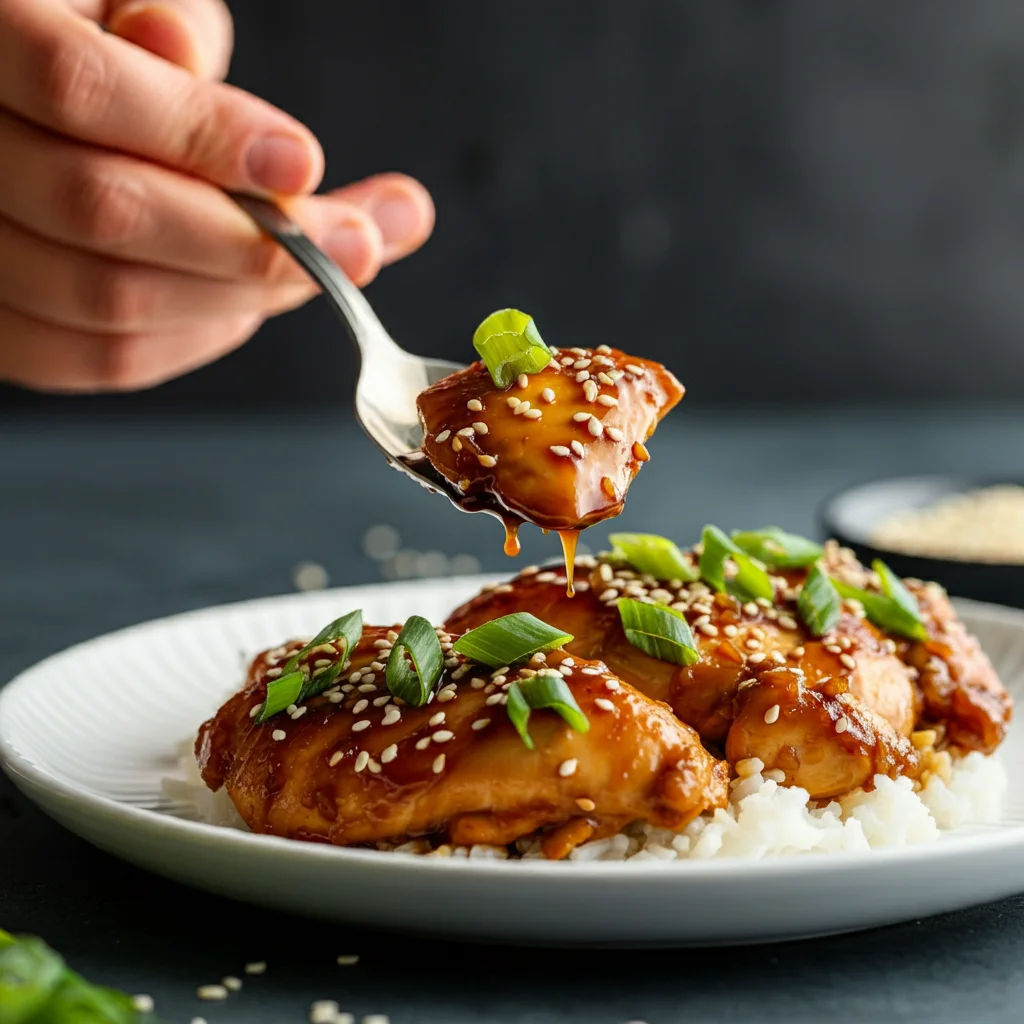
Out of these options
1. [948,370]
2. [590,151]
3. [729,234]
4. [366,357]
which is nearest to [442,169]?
[590,151]

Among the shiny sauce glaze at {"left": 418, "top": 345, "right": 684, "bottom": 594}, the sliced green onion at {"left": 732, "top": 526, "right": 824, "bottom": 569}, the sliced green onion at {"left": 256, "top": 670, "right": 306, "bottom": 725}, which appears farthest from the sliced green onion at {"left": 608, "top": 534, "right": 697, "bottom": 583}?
the sliced green onion at {"left": 256, "top": 670, "right": 306, "bottom": 725}

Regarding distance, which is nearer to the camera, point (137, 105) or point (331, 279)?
point (331, 279)

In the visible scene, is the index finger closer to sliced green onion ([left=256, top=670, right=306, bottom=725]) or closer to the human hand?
the human hand

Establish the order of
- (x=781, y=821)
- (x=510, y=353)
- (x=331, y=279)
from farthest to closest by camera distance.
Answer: (x=331, y=279), (x=510, y=353), (x=781, y=821)

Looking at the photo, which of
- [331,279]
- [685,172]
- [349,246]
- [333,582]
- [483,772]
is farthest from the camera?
[685,172]

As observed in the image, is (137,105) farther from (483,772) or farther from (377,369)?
(483,772)

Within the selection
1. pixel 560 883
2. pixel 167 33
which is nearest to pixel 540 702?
pixel 560 883

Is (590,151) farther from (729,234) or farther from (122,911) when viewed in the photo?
(122,911)
